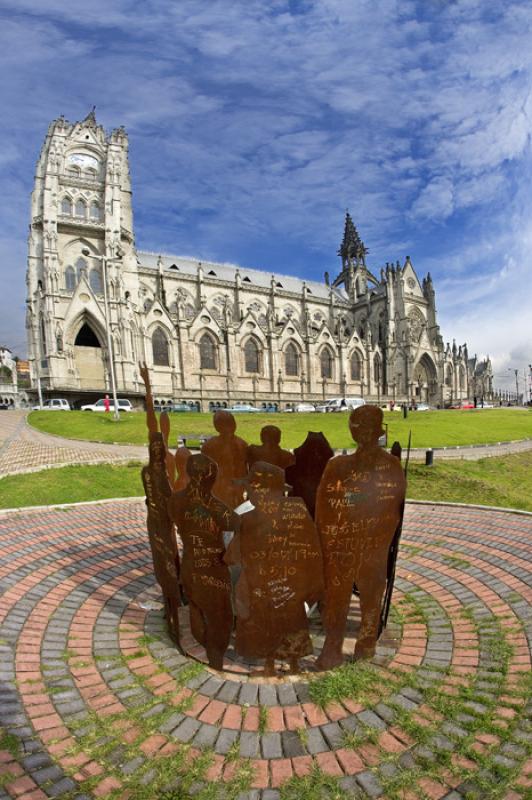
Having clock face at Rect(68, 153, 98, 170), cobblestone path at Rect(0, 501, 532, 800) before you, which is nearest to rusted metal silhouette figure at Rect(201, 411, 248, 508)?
cobblestone path at Rect(0, 501, 532, 800)

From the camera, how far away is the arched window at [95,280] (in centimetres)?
4484

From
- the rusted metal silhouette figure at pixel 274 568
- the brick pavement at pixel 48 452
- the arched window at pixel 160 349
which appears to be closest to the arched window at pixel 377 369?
the arched window at pixel 160 349

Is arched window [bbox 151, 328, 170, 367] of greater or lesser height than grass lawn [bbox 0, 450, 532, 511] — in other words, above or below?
above

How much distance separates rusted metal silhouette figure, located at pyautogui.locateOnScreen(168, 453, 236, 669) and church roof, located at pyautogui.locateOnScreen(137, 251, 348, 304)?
53770mm

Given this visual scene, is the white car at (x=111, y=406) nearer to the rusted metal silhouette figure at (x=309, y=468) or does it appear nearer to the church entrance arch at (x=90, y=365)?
the church entrance arch at (x=90, y=365)

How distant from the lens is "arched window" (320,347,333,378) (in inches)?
2250

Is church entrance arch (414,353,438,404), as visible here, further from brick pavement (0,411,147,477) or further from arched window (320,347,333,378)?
brick pavement (0,411,147,477)

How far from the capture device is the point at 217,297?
2223 inches

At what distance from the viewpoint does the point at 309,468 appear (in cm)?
601

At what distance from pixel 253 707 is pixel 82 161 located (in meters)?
57.7

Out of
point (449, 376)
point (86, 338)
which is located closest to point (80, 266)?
point (86, 338)

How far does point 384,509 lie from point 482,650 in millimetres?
1522

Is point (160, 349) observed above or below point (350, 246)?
below

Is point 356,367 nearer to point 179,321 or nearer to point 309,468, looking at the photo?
point 179,321
